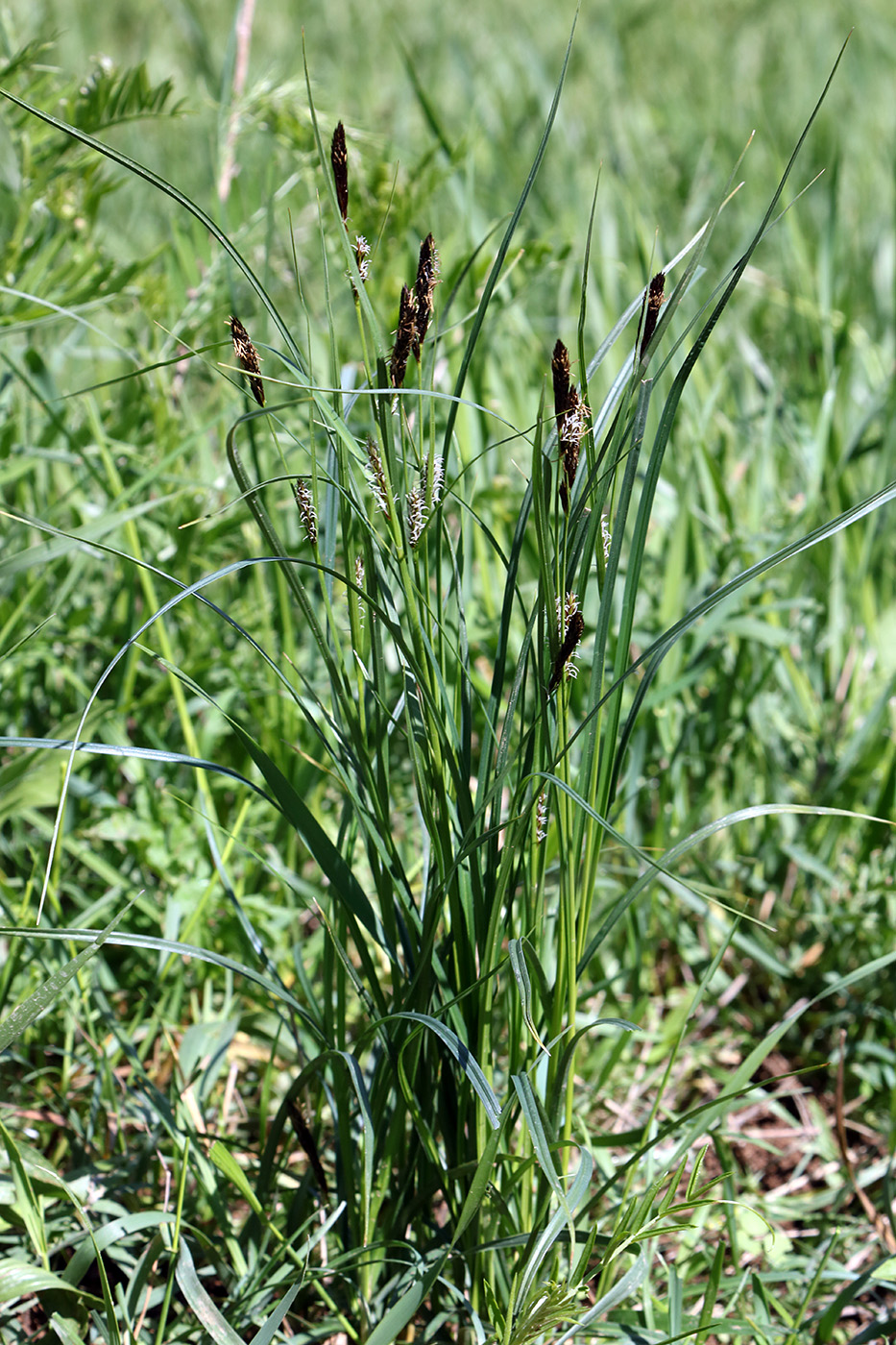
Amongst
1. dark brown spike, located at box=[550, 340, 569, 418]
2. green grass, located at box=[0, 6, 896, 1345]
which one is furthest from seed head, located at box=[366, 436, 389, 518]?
dark brown spike, located at box=[550, 340, 569, 418]

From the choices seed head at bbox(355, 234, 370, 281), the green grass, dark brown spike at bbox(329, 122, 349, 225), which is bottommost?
the green grass

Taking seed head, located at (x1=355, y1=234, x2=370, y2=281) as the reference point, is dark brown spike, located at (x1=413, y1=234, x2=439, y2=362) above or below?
below

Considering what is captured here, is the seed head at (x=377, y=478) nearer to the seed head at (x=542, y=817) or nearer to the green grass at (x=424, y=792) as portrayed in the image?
the green grass at (x=424, y=792)

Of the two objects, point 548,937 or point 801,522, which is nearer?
point 548,937

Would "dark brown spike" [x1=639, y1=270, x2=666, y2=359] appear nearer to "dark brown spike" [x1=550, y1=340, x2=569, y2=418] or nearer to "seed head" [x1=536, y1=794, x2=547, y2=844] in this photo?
"dark brown spike" [x1=550, y1=340, x2=569, y2=418]

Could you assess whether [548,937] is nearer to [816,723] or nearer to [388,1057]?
[388,1057]

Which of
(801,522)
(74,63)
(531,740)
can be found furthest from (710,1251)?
(74,63)
